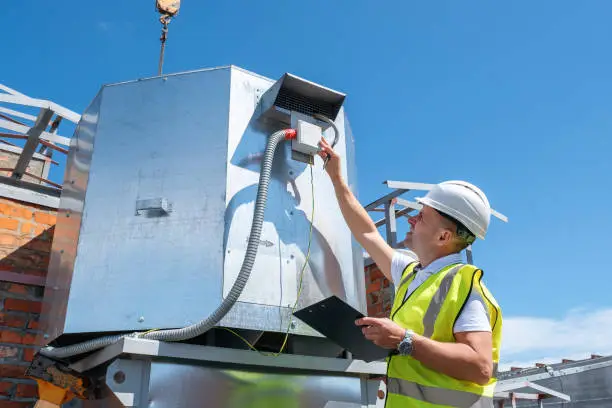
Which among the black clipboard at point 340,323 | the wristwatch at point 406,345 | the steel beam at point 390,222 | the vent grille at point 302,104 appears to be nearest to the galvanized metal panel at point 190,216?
the vent grille at point 302,104

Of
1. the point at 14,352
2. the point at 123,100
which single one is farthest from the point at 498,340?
the point at 14,352

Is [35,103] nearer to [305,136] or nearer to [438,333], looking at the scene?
[305,136]

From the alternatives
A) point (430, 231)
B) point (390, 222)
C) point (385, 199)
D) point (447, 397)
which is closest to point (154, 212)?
point (430, 231)

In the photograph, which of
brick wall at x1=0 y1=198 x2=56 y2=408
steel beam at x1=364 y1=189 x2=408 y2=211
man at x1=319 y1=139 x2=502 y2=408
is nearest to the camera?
man at x1=319 y1=139 x2=502 y2=408

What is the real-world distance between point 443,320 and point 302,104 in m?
1.39

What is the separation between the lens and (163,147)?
235 centimetres

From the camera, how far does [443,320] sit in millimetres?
1547

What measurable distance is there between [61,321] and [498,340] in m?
1.74

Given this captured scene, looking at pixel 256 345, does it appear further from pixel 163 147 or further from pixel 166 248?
pixel 163 147

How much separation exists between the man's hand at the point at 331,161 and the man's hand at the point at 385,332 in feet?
3.46

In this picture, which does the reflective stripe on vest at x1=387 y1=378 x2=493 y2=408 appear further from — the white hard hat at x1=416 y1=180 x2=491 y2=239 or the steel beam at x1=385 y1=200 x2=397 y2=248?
the steel beam at x1=385 y1=200 x2=397 y2=248

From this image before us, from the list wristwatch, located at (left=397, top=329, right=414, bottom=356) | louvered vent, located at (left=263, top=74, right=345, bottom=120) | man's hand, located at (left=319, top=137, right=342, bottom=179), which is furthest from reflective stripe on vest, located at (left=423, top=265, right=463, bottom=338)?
louvered vent, located at (left=263, top=74, right=345, bottom=120)

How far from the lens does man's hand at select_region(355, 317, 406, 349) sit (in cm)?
149

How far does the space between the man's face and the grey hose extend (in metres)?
0.63
